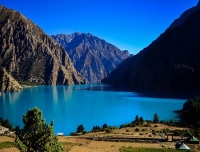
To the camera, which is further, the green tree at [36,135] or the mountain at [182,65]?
the mountain at [182,65]

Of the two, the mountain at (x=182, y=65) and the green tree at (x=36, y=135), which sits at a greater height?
the mountain at (x=182, y=65)

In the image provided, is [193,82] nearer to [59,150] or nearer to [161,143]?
[161,143]

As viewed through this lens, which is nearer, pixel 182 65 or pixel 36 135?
pixel 36 135

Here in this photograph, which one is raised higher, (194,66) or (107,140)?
(194,66)

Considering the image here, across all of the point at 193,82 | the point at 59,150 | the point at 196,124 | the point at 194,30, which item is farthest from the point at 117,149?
the point at 194,30

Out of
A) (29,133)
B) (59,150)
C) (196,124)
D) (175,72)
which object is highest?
(175,72)

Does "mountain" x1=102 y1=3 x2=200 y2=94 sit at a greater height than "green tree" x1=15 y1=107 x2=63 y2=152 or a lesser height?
greater

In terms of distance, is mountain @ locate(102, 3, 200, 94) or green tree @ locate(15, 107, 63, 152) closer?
green tree @ locate(15, 107, 63, 152)

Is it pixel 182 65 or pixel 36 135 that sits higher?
pixel 182 65
